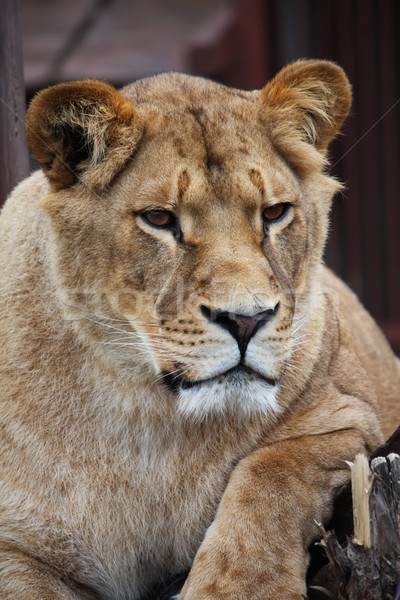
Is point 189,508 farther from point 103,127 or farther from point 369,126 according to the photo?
point 369,126

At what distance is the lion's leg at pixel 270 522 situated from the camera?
2.04m

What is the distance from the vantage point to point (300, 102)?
2.49 m

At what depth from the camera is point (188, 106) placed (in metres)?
2.39

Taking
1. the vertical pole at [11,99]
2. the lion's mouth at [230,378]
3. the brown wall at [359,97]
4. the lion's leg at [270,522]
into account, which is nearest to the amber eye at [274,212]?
the lion's mouth at [230,378]

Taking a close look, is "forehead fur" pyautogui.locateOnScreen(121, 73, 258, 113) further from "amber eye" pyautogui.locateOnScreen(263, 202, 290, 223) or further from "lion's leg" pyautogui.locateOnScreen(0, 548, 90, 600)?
"lion's leg" pyautogui.locateOnScreen(0, 548, 90, 600)

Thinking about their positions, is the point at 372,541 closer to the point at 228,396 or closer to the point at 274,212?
the point at 228,396

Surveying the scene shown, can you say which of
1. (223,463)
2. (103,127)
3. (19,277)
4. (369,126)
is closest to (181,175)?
(103,127)

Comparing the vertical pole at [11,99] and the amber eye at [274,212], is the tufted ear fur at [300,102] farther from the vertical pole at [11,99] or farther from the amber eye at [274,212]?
the vertical pole at [11,99]

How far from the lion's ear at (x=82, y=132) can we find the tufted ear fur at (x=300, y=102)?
420 mm

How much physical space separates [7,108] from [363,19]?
3408mm

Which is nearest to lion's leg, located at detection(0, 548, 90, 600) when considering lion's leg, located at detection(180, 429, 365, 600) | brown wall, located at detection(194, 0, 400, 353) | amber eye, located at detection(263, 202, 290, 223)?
lion's leg, located at detection(180, 429, 365, 600)

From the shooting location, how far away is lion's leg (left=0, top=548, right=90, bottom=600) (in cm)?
220

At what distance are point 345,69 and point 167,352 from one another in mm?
3996

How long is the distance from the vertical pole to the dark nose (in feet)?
3.85
